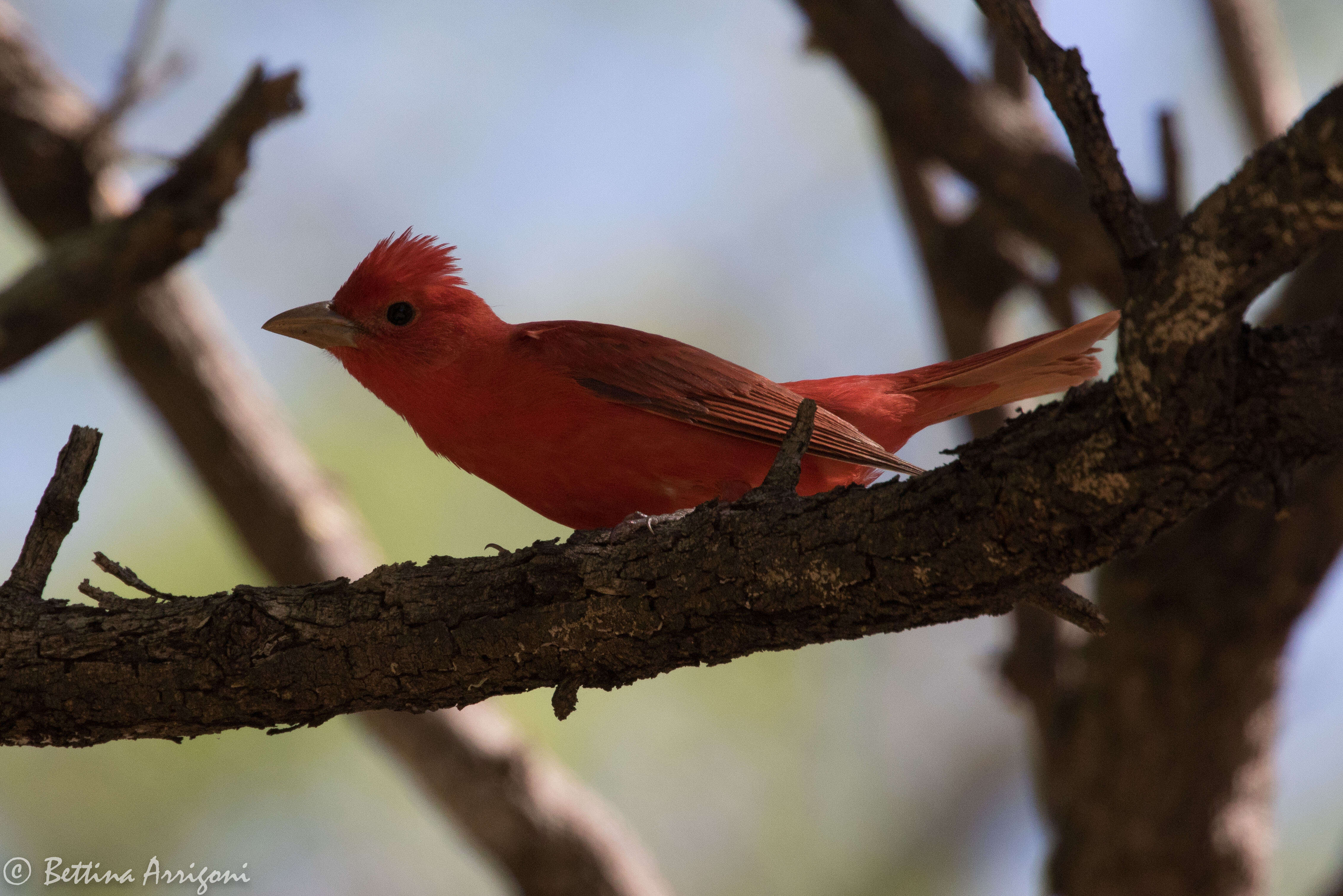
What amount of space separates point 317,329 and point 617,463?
1446mm

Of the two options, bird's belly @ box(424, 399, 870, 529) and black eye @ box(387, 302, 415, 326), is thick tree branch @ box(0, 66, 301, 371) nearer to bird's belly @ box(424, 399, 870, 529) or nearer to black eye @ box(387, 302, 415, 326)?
black eye @ box(387, 302, 415, 326)

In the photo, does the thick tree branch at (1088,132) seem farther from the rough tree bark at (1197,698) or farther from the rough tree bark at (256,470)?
the rough tree bark at (256,470)

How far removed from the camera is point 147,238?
5.32 metres

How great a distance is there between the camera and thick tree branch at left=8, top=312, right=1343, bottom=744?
2451 mm

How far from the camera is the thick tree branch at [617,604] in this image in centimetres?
245

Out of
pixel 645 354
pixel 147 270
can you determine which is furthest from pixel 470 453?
pixel 147 270

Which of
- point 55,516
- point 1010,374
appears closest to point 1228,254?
point 1010,374

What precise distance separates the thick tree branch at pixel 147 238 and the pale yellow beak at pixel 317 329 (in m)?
1.04

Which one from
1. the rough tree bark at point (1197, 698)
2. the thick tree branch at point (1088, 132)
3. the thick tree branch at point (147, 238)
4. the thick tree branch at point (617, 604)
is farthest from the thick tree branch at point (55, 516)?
the rough tree bark at point (1197, 698)

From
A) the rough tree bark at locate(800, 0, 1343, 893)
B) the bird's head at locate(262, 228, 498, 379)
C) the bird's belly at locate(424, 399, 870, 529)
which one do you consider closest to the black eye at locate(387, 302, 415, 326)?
the bird's head at locate(262, 228, 498, 379)

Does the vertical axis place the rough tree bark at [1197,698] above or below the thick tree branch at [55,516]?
above

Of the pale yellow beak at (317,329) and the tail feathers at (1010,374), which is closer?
the tail feathers at (1010,374)

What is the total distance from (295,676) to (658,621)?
105 cm

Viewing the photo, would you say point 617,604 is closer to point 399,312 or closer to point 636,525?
point 636,525
